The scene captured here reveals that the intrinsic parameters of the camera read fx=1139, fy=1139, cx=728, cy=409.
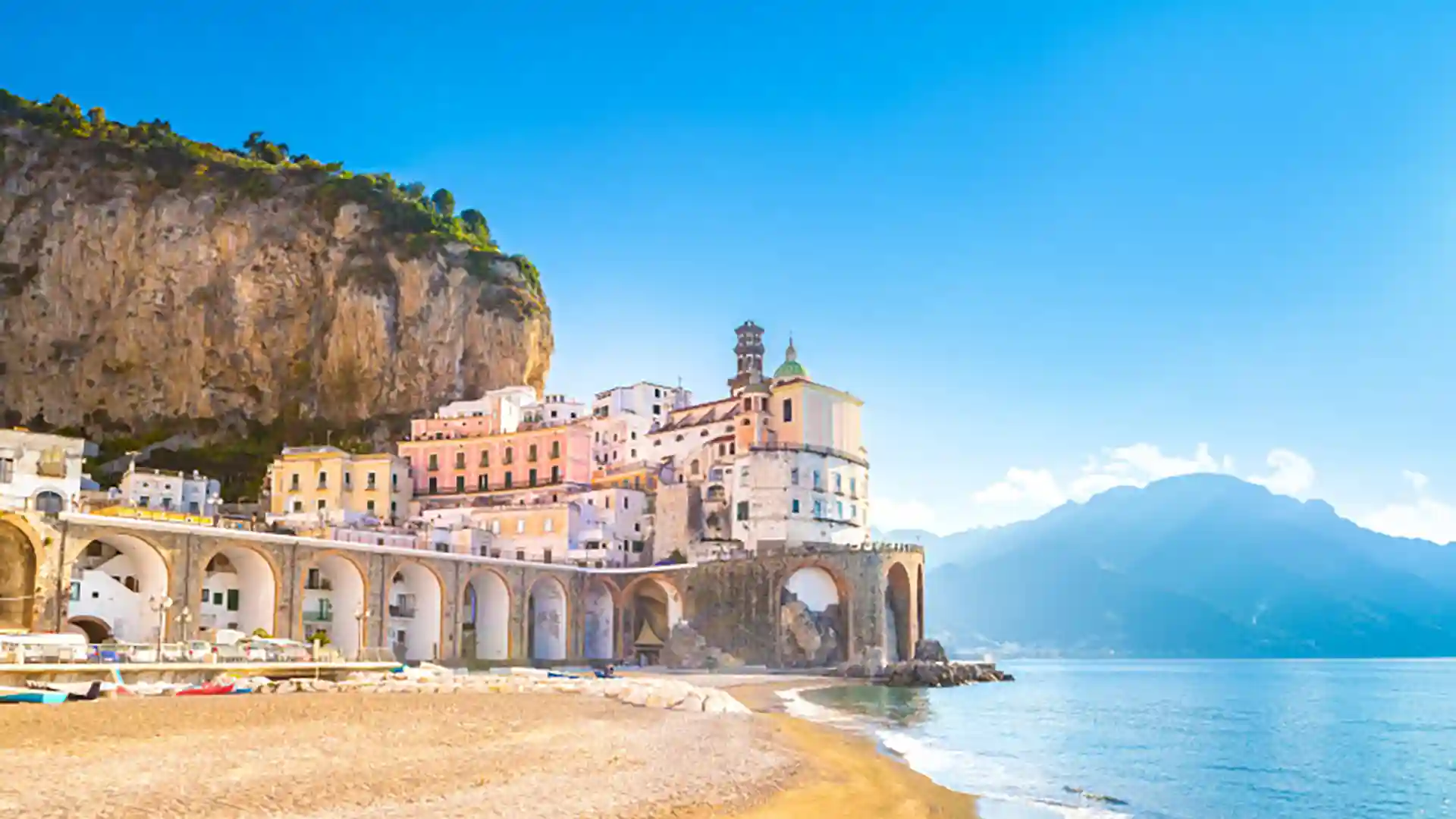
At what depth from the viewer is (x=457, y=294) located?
332 ft

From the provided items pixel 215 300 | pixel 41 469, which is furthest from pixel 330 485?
pixel 41 469

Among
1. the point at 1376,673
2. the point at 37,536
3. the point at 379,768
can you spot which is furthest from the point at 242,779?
the point at 1376,673

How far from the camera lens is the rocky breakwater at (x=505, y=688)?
37.0 meters

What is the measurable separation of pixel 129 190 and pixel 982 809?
306 feet

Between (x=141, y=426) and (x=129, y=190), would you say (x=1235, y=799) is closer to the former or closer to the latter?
(x=141, y=426)

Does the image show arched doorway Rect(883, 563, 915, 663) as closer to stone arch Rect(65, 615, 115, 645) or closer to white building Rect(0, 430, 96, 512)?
stone arch Rect(65, 615, 115, 645)

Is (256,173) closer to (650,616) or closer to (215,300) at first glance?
(215,300)

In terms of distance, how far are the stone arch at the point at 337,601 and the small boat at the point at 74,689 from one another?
26.1 metres

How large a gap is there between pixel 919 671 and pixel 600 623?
22.4 metres

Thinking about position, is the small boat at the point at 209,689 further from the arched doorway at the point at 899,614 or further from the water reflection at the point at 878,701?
the arched doorway at the point at 899,614

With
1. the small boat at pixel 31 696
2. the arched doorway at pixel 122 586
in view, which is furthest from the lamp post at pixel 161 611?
the small boat at pixel 31 696

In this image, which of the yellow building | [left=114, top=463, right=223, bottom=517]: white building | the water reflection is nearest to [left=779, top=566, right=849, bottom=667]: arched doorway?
the water reflection

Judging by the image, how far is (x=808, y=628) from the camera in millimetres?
69938

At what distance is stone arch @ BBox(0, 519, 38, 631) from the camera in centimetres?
4484
